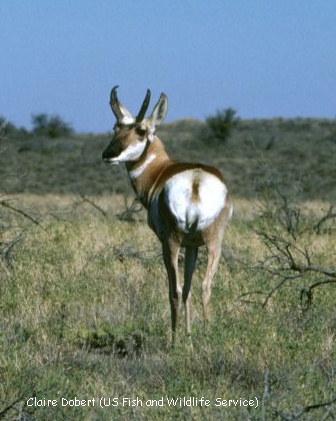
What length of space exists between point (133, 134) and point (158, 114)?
0.30 meters

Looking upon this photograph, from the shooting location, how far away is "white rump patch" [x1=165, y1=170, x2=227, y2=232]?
878 cm

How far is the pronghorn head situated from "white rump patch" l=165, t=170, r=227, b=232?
0.99m

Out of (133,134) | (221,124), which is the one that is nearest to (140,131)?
(133,134)

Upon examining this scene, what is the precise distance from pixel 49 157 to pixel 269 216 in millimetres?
33483

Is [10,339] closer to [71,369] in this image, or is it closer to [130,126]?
[71,369]

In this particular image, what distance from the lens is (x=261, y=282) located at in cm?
1045

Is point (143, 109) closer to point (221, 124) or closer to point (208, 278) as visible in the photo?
point (208, 278)

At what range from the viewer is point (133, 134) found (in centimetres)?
989

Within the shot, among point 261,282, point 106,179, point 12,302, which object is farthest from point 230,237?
point 106,179

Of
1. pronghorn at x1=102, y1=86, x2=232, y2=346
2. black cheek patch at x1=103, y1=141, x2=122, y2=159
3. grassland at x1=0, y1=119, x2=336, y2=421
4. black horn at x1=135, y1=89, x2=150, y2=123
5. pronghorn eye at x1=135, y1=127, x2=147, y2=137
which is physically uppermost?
black horn at x1=135, y1=89, x2=150, y2=123

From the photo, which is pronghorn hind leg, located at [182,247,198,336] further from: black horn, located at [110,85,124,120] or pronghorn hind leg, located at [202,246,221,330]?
black horn, located at [110,85,124,120]

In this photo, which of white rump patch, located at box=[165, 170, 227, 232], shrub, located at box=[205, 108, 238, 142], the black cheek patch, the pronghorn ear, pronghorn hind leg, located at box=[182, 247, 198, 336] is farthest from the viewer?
shrub, located at box=[205, 108, 238, 142]

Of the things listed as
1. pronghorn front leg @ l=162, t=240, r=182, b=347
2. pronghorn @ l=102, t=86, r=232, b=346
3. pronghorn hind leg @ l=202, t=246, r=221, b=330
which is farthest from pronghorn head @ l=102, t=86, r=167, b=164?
pronghorn hind leg @ l=202, t=246, r=221, b=330

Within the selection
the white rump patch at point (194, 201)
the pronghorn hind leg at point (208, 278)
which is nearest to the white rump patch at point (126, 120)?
the white rump patch at point (194, 201)
